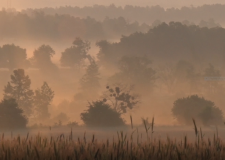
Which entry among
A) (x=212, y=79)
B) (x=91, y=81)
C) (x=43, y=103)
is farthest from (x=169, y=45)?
(x=43, y=103)

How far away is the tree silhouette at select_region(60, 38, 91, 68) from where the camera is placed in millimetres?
159375

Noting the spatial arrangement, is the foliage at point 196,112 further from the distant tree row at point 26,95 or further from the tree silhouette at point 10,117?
the distant tree row at point 26,95

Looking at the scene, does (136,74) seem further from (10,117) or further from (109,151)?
(109,151)

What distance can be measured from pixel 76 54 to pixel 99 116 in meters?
106

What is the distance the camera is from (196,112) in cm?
6384

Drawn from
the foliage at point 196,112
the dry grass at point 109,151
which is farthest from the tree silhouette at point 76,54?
the dry grass at point 109,151

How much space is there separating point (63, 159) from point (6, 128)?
50.2m

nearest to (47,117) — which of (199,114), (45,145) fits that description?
(199,114)

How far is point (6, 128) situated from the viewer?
55.7 metres

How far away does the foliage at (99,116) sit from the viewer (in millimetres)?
56500

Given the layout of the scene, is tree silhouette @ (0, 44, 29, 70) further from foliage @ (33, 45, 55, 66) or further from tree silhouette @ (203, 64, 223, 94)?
tree silhouette @ (203, 64, 223, 94)

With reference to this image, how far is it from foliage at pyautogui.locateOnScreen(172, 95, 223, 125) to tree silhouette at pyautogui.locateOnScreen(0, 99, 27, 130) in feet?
86.5

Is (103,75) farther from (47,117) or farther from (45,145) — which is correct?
(45,145)

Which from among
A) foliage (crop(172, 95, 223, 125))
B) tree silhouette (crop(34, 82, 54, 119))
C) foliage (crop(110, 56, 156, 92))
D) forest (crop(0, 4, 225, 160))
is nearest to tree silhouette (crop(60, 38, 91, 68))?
forest (crop(0, 4, 225, 160))
